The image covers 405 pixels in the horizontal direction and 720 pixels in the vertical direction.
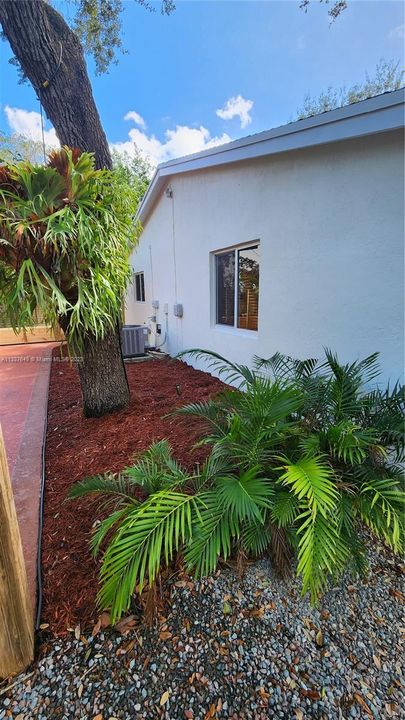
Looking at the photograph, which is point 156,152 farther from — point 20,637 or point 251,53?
point 20,637

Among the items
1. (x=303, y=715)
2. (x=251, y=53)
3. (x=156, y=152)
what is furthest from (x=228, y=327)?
(x=156, y=152)

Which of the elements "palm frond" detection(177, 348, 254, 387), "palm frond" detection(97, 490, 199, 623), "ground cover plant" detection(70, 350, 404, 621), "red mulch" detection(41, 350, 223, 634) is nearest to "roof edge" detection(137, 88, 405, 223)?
"ground cover plant" detection(70, 350, 404, 621)

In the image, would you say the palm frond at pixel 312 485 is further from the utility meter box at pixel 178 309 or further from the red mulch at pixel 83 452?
the utility meter box at pixel 178 309

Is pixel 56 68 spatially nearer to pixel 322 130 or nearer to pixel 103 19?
pixel 322 130

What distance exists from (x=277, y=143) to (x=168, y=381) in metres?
3.85

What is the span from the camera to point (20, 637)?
141cm

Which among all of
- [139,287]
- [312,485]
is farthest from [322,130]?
[139,287]

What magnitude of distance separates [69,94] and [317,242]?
10.6ft

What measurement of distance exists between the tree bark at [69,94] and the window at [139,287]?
6.48 m

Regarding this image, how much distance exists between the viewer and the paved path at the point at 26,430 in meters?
2.20

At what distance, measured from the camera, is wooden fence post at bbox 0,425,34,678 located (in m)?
1.28

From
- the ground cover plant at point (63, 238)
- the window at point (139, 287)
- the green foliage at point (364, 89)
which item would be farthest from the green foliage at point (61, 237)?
the green foliage at point (364, 89)

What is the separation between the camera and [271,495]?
1849 millimetres

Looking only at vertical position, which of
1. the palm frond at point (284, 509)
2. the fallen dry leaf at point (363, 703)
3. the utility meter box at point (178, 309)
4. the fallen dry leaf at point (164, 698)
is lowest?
the fallen dry leaf at point (363, 703)
